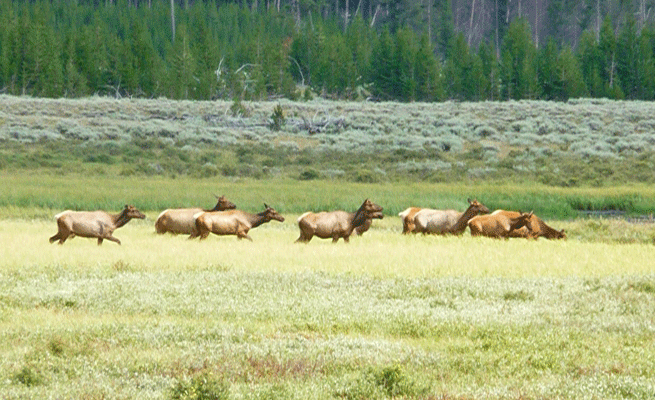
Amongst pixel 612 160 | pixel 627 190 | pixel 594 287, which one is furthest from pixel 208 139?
pixel 594 287

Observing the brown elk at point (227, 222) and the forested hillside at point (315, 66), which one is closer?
the brown elk at point (227, 222)

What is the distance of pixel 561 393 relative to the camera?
8.72 m

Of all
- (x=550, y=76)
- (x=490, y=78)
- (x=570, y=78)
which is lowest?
(x=570, y=78)

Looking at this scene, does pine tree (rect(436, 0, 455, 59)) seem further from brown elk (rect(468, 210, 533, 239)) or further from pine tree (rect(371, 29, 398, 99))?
brown elk (rect(468, 210, 533, 239))

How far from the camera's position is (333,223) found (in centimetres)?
2244

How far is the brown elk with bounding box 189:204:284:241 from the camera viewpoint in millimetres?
22656

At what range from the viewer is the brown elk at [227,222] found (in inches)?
Result: 892

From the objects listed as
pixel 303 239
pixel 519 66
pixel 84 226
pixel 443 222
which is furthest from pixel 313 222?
pixel 519 66

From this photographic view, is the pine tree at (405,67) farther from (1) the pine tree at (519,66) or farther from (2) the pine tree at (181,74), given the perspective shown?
(2) the pine tree at (181,74)

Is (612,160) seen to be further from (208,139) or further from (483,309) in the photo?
(483,309)

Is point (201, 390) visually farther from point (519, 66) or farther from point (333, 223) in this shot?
point (519, 66)

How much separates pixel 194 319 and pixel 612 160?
43536 mm

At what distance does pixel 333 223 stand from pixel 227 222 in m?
2.55

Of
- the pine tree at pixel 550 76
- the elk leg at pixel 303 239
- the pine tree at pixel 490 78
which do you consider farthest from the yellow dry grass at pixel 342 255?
the pine tree at pixel 550 76
